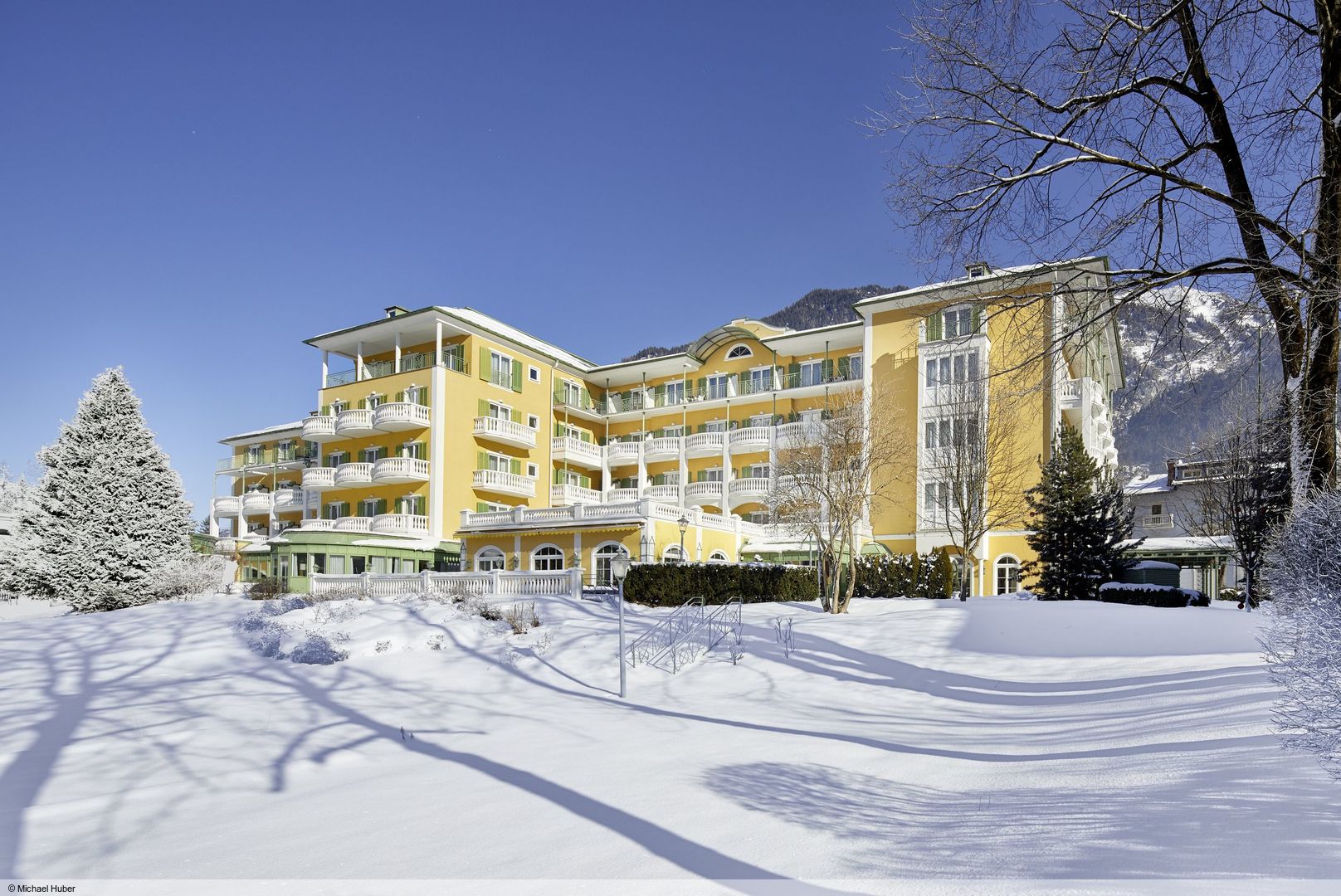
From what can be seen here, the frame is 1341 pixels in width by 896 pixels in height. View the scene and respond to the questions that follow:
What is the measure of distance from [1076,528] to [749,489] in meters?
16.5

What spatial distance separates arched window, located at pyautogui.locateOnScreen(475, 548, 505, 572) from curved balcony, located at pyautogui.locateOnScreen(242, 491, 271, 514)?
19924mm

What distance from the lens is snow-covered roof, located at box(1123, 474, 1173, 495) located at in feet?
194

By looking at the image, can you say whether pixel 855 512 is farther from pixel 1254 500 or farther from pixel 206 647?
pixel 206 647

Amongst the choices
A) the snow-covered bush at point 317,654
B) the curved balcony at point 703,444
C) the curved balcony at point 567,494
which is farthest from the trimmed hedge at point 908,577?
the curved balcony at point 567,494

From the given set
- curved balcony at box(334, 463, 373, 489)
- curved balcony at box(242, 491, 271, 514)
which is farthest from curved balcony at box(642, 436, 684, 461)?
curved balcony at box(242, 491, 271, 514)

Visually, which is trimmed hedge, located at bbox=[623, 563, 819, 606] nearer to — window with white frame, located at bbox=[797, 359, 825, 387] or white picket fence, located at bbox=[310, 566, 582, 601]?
white picket fence, located at bbox=[310, 566, 582, 601]

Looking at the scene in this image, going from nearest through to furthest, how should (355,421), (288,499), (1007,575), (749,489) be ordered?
(1007,575) → (355,421) → (749,489) → (288,499)

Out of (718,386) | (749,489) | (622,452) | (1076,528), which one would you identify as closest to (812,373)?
(718,386)

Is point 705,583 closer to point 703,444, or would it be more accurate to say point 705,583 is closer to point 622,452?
point 703,444

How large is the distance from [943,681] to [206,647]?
14692 millimetres

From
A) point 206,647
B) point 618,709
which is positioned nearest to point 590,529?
point 206,647

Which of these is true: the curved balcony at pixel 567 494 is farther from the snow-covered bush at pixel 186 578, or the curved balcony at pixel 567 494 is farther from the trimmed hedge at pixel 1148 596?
the trimmed hedge at pixel 1148 596

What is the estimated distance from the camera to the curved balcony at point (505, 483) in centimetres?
3944

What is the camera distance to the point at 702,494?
41.5 meters
